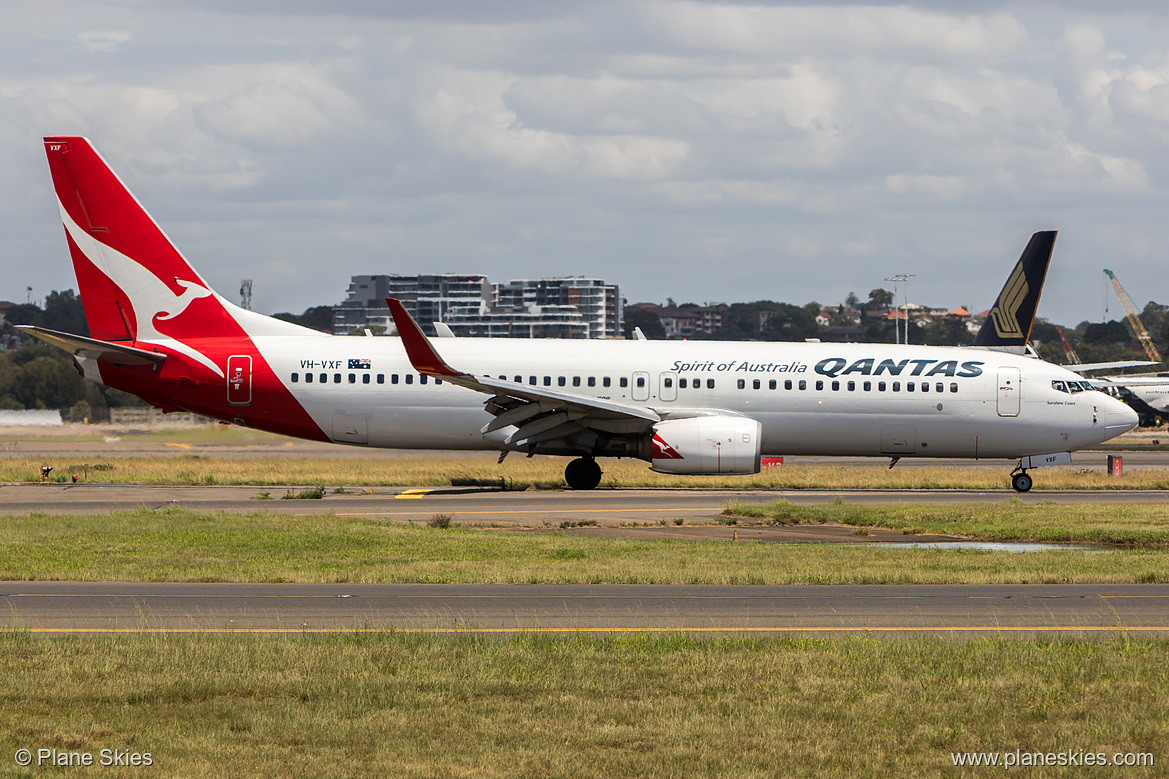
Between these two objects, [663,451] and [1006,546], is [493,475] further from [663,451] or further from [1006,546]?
[1006,546]

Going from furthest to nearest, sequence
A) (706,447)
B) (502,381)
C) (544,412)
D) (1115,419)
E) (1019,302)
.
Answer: (1019,302), (1115,419), (502,381), (544,412), (706,447)

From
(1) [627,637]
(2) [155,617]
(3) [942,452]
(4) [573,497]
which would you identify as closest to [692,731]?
(1) [627,637]

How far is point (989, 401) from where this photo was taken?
33.1m

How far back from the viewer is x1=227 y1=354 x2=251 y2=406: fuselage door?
32188mm

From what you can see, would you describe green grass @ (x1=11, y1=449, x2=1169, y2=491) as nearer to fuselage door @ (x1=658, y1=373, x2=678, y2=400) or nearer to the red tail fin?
fuselage door @ (x1=658, y1=373, x2=678, y2=400)

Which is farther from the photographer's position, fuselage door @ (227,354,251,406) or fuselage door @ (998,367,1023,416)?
fuselage door @ (998,367,1023,416)

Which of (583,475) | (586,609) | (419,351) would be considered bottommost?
(586,609)

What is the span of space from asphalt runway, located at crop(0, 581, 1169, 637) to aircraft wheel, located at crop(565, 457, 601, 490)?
1615 cm

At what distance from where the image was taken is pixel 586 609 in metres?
14.6

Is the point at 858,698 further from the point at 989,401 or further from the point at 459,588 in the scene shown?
the point at 989,401

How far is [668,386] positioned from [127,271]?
14.9 metres

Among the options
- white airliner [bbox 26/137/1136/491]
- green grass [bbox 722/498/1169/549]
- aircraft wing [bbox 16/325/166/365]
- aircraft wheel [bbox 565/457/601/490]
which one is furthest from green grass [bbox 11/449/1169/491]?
green grass [bbox 722/498/1169/549]

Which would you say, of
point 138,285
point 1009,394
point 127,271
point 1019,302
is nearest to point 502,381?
point 138,285

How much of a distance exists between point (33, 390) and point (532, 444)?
79.6 metres
